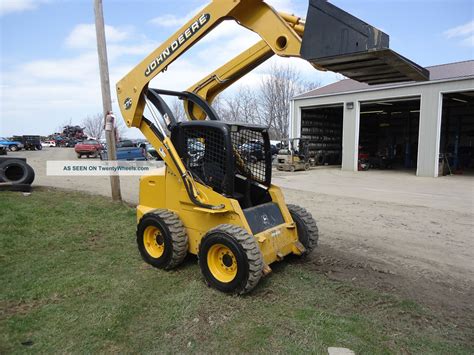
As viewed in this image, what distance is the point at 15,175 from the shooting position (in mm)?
10320

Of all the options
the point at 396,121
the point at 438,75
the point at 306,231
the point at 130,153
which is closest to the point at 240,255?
the point at 306,231

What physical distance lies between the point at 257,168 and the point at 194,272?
5.46 feet

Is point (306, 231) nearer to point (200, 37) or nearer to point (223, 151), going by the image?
point (223, 151)

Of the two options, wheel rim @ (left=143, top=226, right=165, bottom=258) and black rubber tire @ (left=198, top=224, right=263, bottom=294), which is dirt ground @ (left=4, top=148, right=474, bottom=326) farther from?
wheel rim @ (left=143, top=226, right=165, bottom=258)

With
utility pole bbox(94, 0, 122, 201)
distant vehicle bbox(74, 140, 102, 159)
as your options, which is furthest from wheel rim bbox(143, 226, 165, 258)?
distant vehicle bbox(74, 140, 102, 159)

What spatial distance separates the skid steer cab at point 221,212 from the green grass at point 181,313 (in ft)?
0.96

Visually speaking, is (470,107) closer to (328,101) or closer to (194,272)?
(328,101)

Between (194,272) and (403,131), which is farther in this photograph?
(403,131)

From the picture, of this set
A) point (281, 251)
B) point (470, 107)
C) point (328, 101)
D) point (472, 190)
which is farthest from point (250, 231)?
point (470, 107)

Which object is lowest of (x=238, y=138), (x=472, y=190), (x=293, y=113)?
(x=472, y=190)

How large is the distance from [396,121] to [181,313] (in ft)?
100

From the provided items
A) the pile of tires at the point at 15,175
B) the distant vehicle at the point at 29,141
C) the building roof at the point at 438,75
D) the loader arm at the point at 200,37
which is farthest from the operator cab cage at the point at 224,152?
the distant vehicle at the point at 29,141

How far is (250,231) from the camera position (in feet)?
13.8

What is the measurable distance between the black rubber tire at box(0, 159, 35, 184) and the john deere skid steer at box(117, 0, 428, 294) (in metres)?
6.22
